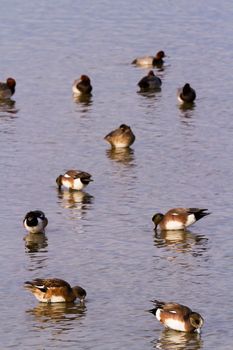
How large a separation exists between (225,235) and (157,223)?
162cm

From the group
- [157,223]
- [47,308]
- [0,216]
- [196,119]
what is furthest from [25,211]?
[196,119]

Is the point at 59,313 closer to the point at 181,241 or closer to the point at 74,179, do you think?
the point at 181,241

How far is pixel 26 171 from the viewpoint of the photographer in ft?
121

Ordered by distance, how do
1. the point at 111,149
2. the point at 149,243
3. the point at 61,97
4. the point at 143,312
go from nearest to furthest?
the point at 143,312, the point at 149,243, the point at 111,149, the point at 61,97

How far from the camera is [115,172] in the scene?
1473 inches

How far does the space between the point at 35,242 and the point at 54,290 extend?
432cm

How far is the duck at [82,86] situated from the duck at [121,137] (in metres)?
6.90

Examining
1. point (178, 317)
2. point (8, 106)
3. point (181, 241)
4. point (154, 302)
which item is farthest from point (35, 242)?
point (8, 106)

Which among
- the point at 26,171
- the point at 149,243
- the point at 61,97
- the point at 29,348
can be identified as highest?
the point at 61,97

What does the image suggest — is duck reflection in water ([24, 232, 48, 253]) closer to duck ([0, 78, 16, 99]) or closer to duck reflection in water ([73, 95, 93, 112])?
duck reflection in water ([73, 95, 93, 112])

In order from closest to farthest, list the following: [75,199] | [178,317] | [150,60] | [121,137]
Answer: [178,317] → [75,199] → [121,137] → [150,60]

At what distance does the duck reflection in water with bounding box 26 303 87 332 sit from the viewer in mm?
26219

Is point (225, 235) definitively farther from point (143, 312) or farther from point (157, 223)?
point (143, 312)

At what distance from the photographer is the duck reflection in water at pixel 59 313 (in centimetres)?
2622
